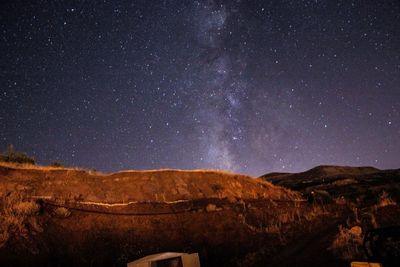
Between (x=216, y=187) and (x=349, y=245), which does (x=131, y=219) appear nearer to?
(x=216, y=187)

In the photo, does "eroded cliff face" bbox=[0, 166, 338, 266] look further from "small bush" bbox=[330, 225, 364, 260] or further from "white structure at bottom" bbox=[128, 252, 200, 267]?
"small bush" bbox=[330, 225, 364, 260]

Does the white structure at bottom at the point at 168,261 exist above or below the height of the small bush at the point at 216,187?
below

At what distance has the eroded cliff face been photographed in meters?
16.7

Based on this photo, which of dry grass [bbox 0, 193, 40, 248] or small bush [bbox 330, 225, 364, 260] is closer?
small bush [bbox 330, 225, 364, 260]

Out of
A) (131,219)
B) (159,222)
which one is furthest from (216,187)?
(131,219)

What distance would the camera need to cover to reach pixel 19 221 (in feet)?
56.9

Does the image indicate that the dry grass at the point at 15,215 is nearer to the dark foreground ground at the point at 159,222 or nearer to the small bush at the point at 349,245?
the dark foreground ground at the point at 159,222

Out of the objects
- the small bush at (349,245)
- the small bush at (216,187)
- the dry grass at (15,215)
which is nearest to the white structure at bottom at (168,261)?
the small bush at (349,245)

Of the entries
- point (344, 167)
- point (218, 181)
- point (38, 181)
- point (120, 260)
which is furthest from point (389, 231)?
point (344, 167)

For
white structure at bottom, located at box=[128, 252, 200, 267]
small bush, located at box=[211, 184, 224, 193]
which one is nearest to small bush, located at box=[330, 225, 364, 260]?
white structure at bottom, located at box=[128, 252, 200, 267]

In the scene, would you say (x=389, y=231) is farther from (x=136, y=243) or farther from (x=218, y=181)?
(x=218, y=181)

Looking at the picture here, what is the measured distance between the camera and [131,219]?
2127 cm

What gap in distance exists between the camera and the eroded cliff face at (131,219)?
1670 cm

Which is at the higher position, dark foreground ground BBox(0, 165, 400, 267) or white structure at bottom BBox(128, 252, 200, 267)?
dark foreground ground BBox(0, 165, 400, 267)
